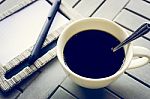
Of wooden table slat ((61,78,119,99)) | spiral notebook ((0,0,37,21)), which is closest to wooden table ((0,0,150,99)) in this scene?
wooden table slat ((61,78,119,99))

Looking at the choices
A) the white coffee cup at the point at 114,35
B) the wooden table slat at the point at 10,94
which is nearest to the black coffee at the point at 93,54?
the white coffee cup at the point at 114,35

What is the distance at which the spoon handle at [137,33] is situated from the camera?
31 centimetres

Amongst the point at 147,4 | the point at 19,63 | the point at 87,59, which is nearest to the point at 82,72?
the point at 87,59

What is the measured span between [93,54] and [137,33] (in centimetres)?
7

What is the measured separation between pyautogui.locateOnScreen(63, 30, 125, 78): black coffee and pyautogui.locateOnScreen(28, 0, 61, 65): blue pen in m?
0.08

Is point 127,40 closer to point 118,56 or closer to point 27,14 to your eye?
point 118,56

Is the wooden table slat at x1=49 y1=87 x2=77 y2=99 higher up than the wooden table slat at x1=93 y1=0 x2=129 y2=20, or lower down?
lower down

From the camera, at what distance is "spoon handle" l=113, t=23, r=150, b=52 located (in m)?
0.31

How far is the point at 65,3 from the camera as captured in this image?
1.64 ft

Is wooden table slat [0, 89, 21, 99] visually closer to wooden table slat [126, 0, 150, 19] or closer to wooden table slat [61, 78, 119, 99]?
wooden table slat [61, 78, 119, 99]

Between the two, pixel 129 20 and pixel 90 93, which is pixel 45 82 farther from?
pixel 129 20

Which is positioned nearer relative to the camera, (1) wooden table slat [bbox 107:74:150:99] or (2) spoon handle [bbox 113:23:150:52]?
(2) spoon handle [bbox 113:23:150:52]

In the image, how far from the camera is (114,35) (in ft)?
1.24

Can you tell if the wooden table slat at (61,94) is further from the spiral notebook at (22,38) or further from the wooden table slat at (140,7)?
the wooden table slat at (140,7)
